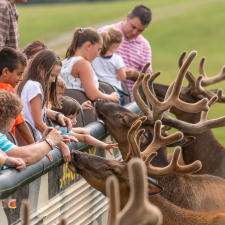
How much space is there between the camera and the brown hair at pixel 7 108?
5.21 metres

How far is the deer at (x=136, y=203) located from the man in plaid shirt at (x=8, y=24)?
457cm

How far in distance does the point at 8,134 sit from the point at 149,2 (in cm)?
5096

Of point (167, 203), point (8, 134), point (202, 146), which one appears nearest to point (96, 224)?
point (167, 203)

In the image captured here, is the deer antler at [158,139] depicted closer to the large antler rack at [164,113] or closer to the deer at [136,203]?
the large antler rack at [164,113]

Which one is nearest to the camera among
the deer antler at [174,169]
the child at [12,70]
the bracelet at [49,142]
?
the bracelet at [49,142]

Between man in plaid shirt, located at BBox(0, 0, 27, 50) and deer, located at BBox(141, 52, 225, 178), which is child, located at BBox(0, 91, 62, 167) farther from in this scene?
deer, located at BBox(141, 52, 225, 178)

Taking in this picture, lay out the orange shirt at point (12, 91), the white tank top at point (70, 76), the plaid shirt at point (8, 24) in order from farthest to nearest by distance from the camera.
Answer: the white tank top at point (70, 76), the plaid shirt at point (8, 24), the orange shirt at point (12, 91)

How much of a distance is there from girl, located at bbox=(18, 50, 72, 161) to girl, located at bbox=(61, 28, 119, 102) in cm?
116

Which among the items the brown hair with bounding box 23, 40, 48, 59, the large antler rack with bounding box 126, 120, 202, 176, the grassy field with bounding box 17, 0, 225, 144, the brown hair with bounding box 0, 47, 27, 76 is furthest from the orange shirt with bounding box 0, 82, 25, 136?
the grassy field with bounding box 17, 0, 225, 144

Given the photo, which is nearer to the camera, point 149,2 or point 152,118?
point 152,118

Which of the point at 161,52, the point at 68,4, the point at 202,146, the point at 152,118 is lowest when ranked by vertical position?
the point at 68,4

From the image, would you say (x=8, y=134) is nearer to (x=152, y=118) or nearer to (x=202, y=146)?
(x=152, y=118)

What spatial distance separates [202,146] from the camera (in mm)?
8969

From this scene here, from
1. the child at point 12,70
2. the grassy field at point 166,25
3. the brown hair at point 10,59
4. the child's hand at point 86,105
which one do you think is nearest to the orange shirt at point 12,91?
the child at point 12,70
